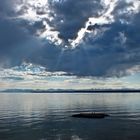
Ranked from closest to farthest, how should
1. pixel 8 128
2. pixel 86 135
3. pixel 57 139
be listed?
pixel 57 139
pixel 86 135
pixel 8 128

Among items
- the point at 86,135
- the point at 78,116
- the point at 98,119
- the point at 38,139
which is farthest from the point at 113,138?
the point at 78,116

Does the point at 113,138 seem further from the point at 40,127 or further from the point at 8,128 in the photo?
the point at 8,128

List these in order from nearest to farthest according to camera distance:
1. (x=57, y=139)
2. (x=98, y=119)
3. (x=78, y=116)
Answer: (x=57, y=139)
(x=98, y=119)
(x=78, y=116)

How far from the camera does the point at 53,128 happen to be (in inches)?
3391

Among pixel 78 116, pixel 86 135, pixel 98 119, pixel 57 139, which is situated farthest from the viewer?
pixel 78 116

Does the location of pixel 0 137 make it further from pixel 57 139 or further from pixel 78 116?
pixel 78 116

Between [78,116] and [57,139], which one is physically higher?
[78,116]

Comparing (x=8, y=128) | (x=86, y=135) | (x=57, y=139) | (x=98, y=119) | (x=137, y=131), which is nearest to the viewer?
(x=57, y=139)

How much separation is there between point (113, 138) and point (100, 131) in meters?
10.4

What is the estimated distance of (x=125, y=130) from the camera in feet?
269

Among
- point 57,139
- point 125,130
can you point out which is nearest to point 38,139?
point 57,139

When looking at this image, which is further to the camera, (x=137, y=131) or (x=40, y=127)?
(x=40, y=127)

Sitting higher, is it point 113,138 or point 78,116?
point 78,116

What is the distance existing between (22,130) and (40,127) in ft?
24.3
